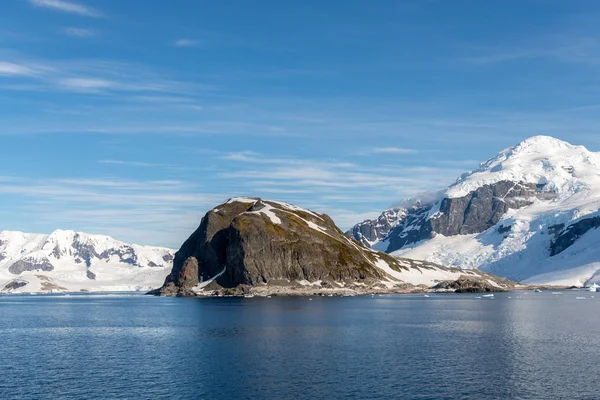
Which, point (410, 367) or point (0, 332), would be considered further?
point (0, 332)

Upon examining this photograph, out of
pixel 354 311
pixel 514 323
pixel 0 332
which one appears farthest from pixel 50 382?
pixel 354 311

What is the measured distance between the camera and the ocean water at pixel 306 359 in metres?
74.9

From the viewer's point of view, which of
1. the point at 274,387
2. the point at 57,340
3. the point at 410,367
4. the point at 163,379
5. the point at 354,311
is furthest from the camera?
the point at 354,311

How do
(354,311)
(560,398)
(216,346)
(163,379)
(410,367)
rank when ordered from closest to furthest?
1. (560,398)
2. (163,379)
3. (410,367)
4. (216,346)
5. (354,311)

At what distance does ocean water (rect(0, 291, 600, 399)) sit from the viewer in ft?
246

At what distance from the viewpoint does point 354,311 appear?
189250 mm

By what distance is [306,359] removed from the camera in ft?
313

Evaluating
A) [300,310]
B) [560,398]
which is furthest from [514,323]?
[560,398]

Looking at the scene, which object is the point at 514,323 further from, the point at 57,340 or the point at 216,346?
the point at 57,340

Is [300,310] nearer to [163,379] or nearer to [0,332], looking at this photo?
[0,332]

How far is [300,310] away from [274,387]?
379ft

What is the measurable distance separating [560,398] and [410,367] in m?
22.4

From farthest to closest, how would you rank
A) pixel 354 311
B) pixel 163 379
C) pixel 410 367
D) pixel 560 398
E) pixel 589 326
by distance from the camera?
pixel 354 311 → pixel 589 326 → pixel 410 367 → pixel 163 379 → pixel 560 398

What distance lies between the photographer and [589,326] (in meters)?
142
